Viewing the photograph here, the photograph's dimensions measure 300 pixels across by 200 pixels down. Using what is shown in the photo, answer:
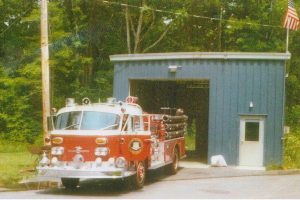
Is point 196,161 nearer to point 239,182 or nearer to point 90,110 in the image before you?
point 239,182

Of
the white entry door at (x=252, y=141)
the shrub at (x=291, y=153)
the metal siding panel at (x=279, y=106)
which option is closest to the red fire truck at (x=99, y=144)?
the white entry door at (x=252, y=141)

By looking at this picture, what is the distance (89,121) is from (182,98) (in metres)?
12.4

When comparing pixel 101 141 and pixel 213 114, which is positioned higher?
pixel 213 114

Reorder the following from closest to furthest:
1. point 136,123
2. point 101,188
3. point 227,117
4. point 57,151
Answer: point 57,151 < point 101,188 < point 136,123 < point 227,117

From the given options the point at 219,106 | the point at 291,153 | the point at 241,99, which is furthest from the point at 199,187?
the point at 291,153

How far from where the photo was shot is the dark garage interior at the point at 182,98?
2496 cm

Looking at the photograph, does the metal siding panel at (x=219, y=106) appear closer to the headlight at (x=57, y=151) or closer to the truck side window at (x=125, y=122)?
the truck side window at (x=125, y=122)

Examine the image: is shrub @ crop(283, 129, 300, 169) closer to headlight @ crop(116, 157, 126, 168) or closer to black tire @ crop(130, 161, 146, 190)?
black tire @ crop(130, 161, 146, 190)

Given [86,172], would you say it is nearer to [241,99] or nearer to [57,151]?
[57,151]

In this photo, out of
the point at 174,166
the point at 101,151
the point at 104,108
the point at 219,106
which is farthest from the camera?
the point at 219,106

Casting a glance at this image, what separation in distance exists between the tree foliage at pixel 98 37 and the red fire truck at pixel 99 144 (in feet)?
63.7

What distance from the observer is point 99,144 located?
14.4 meters

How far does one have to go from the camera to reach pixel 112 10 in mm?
39719

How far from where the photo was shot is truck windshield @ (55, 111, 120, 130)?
14.9 metres
